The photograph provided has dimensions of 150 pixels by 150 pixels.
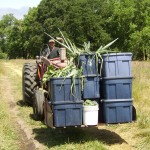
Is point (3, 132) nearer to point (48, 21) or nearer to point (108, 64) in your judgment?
point (108, 64)

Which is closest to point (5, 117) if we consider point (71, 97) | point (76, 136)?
point (76, 136)

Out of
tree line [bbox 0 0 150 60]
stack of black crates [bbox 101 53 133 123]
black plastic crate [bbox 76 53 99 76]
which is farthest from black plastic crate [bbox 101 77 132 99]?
tree line [bbox 0 0 150 60]

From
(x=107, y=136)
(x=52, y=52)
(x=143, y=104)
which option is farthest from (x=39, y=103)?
(x=143, y=104)

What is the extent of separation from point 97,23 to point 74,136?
143 ft

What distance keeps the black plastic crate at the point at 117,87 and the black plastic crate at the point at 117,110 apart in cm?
9

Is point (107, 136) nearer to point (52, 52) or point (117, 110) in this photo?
point (117, 110)

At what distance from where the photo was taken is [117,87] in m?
7.11

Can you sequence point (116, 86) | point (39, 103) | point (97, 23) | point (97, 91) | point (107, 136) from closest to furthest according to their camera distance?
point (116, 86) < point (97, 91) < point (107, 136) < point (39, 103) < point (97, 23)

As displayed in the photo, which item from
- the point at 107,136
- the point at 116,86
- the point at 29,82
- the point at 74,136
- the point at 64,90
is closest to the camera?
the point at 64,90

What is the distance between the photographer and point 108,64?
7137 mm

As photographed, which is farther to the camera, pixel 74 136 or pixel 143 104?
pixel 143 104

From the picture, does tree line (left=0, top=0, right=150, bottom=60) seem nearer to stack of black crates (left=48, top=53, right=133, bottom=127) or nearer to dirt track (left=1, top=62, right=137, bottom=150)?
dirt track (left=1, top=62, right=137, bottom=150)

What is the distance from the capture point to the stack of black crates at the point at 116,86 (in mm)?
7109

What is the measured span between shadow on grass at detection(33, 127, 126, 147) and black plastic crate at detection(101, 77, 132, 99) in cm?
97
